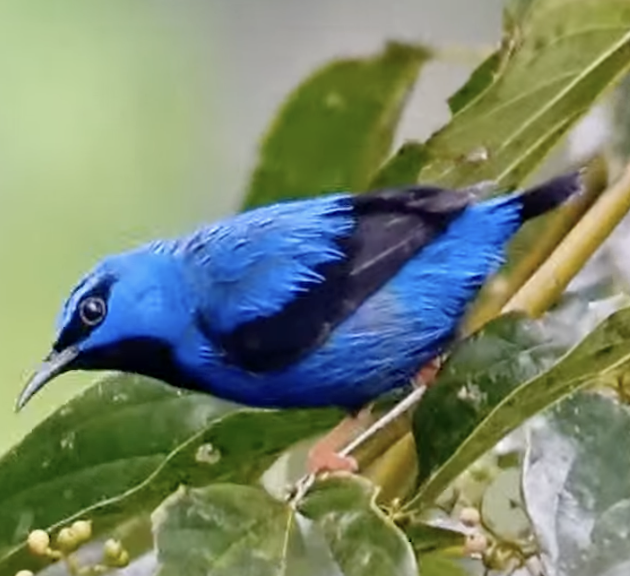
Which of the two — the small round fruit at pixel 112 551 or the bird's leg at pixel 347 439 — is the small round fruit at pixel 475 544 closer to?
the bird's leg at pixel 347 439

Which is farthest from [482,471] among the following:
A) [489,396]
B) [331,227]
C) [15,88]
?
[15,88]

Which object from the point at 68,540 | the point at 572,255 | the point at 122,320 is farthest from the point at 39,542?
the point at 572,255

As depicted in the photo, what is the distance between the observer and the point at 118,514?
1144mm

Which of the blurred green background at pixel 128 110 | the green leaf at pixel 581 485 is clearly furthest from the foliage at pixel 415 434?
the blurred green background at pixel 128 110

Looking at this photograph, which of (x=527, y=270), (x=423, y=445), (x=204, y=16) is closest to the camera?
(x=423, y=445)

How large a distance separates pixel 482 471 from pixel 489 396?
0.11 metres

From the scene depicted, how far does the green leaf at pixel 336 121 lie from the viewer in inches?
57.9

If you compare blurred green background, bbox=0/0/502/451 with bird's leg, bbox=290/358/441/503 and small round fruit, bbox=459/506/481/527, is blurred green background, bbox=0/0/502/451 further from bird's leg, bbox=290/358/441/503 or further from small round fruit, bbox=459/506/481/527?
small round fruit, bbox=459/506/481/527

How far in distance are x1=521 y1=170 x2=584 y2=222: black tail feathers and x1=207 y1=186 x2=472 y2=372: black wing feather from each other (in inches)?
1.8

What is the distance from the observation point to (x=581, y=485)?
0.96m

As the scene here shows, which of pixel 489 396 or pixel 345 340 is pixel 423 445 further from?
pixel 345 340

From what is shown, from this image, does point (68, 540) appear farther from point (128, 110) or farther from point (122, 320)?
point (128, 110)

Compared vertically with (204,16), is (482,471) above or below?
above

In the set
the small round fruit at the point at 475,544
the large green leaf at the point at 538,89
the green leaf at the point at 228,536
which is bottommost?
the small round fruit at the point at 475,544
